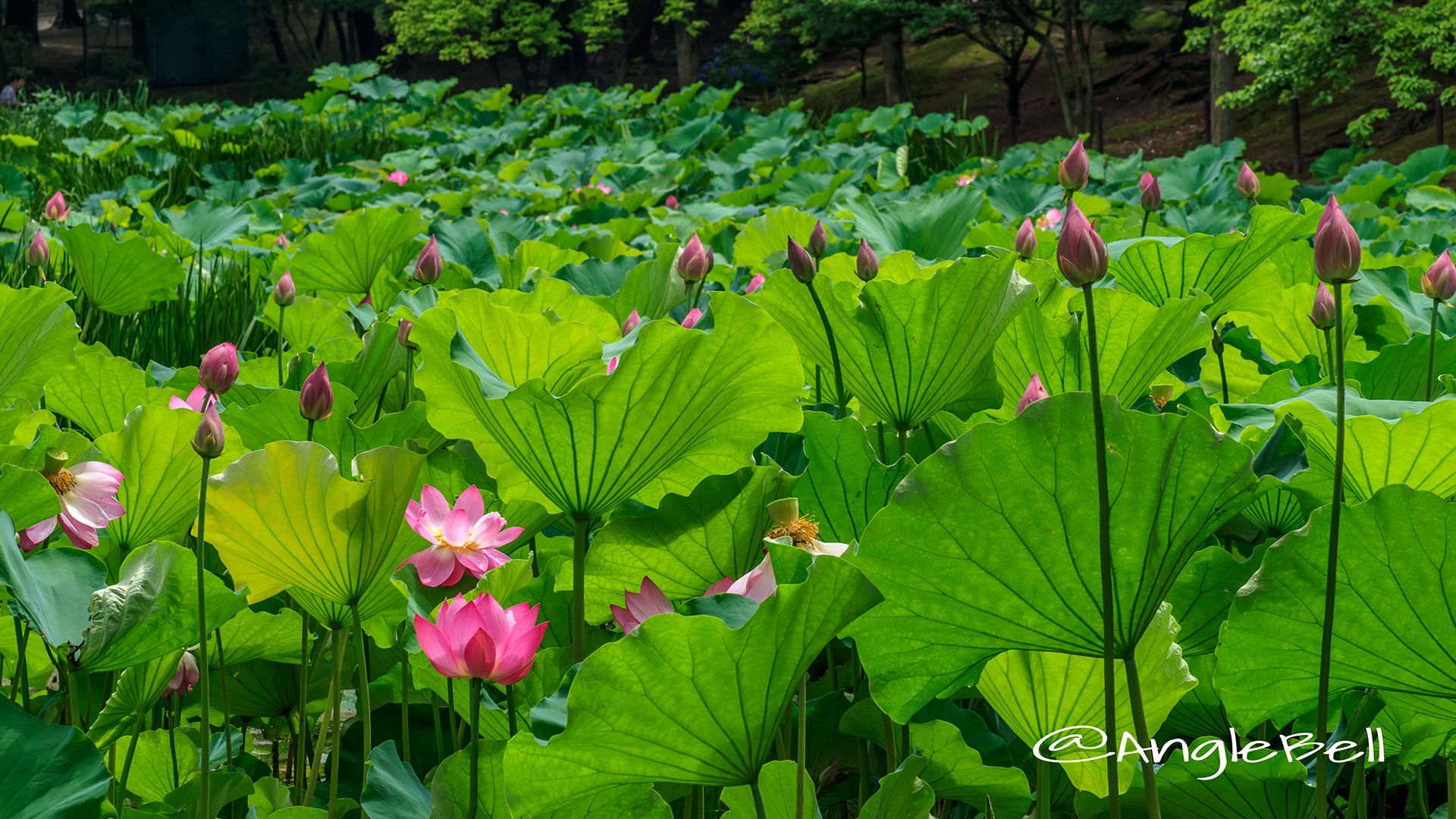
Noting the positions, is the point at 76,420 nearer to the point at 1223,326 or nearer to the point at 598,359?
the point at 598,359

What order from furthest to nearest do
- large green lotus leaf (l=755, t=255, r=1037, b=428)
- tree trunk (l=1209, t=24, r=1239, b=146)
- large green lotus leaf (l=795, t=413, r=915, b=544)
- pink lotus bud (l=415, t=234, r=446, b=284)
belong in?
tree trunk (l=1209, t=24, r=1239, b=146), pink lotus bud (l=415, t=234, r=446, b=284), large green lotus leaf (l=755, t=255, r=1037, b=428), large green lotus leaf (l=795, t=413, r=915, b=544)

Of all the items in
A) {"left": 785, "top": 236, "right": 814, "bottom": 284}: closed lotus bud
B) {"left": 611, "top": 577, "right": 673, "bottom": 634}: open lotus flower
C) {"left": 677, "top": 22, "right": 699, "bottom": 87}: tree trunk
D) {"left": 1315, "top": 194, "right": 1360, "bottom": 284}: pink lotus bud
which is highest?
{"left": 677, "top": 22, "right": 699, "bottom": 87}: tree trunk

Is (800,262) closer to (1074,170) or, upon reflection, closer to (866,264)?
(866,264)

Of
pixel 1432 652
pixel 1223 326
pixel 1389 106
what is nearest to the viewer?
pixel 1432 652

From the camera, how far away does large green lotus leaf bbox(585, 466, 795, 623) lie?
2.34 ft

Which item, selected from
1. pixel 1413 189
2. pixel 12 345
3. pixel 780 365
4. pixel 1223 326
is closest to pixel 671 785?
pixel 780 365

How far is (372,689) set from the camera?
846 mm

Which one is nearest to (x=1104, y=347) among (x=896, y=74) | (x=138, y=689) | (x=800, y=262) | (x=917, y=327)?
(x=917, y=327)

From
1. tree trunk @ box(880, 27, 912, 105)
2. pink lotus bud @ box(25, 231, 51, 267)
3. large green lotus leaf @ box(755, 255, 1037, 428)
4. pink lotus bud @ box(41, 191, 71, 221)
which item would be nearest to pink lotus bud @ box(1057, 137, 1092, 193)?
large green lotus leaf @ box(755, 255, 1037, 428)

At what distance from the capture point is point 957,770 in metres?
0.66

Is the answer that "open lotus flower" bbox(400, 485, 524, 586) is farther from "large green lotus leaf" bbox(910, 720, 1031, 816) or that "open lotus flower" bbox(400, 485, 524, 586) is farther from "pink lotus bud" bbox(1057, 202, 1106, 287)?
"pink lotus bud" bbox(1057, 202, 1106, 287)

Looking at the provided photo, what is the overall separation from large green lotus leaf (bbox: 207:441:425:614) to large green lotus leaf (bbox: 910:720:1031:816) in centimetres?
36

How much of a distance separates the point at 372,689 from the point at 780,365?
421 mm

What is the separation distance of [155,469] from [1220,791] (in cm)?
79
